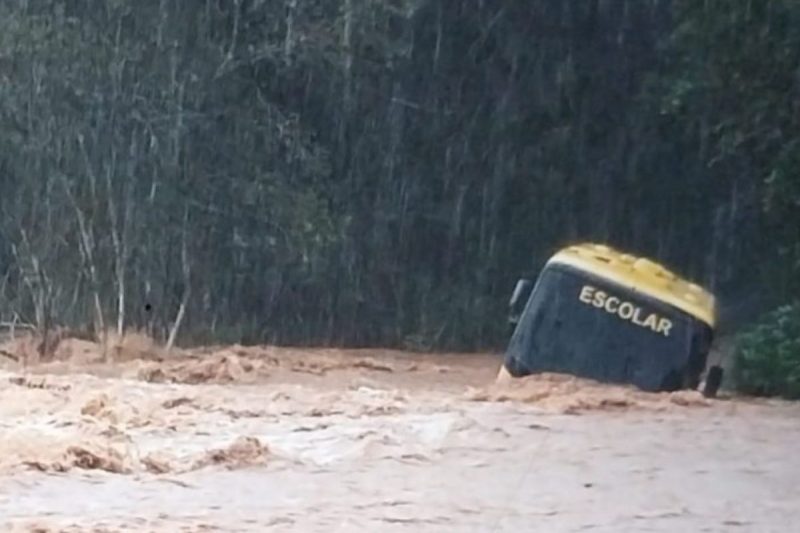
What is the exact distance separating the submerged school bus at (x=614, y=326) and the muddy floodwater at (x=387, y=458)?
0.29 metres

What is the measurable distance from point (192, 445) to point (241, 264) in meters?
9.51

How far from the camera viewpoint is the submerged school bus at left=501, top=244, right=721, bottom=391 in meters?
14.0

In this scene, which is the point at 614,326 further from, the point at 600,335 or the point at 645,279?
the point at 645,279

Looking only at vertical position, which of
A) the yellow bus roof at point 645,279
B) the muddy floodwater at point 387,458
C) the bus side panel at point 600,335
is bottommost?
the muddy floodwater at point 387,458

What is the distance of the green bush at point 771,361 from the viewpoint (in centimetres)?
1543

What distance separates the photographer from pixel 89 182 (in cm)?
1838

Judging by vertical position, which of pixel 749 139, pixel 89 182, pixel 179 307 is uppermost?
pixel 749 139

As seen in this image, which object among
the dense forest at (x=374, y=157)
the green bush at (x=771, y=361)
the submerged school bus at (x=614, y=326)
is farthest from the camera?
the dense forest at (x=374, y=157)

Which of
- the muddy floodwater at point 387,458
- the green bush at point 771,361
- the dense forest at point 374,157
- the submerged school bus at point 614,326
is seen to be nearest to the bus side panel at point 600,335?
the submerged school bus at point 614,326

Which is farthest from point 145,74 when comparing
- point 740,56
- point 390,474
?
point 390,474

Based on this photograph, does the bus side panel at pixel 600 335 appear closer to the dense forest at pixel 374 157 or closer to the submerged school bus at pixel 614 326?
the submerged school bus at pixel 614 326

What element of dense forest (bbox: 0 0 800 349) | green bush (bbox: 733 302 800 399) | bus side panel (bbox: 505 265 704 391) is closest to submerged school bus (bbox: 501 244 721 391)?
bus side panel (bbox: 505 265 704 391)

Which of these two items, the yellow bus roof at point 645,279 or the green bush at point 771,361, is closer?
the yellow bus roof at point 645,279

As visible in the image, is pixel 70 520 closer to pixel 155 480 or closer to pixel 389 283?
pixel 155 480
